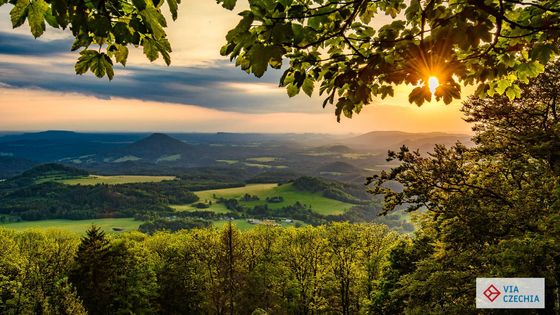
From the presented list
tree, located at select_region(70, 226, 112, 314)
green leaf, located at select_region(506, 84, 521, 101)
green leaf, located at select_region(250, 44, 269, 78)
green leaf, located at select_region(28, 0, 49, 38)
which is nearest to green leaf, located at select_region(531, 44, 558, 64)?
green leaf, located at select_region(506, 84, 521, 101)

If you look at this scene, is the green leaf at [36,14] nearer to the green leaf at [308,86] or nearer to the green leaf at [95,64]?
the green leaf at [95,64]

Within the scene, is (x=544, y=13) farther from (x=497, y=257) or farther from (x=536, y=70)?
(x=497, y=257)

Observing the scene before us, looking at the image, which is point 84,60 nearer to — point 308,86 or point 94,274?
point 308,86

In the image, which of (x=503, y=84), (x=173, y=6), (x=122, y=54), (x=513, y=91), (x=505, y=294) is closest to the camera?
(x=173, y=6)

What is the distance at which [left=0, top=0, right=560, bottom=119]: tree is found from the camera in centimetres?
362

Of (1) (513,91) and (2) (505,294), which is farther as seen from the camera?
(2) (505,294)

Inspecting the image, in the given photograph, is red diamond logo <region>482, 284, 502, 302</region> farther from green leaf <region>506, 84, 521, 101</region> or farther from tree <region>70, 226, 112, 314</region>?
tree <region>70, 226, 112, 314</region>

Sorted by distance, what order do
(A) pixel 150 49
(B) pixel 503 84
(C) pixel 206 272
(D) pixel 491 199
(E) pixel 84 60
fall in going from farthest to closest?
(C) pixel 206 272
(D) pixel 491 199
(B) pixel 503 84
(E) pixel 84 60
(A) pixel 150 49

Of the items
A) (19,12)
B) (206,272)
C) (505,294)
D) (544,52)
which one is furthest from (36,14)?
(206,272)

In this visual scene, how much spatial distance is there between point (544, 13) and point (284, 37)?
345cm

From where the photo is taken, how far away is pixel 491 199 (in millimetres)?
15594

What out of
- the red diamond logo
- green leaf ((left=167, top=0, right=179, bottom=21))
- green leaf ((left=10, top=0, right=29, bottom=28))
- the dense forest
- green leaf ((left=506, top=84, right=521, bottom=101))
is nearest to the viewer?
green leaf ((left=167, top=0, right=179, bottom=21))

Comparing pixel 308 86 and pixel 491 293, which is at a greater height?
pixel 308 86

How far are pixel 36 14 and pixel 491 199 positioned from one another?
16.6 metres
